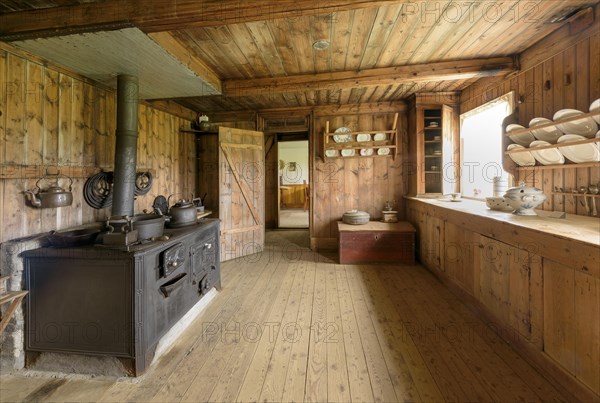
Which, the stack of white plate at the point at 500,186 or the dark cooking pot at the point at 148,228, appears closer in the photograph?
the dark cooking pot at the point at 148,228

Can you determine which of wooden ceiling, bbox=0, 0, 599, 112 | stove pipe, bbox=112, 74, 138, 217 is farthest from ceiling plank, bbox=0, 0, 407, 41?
stove pipe, bbox=112, 74, 138, 217

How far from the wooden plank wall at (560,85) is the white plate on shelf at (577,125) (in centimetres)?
14

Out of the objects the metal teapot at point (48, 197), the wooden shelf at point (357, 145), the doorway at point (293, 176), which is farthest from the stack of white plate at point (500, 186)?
the doorway at point (293, 176)

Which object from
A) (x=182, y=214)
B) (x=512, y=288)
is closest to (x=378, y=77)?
(x=512, y=288)

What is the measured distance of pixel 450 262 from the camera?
2.68 metres

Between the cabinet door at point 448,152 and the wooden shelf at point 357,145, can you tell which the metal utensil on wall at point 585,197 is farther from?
the wooden shelf at point 357,145

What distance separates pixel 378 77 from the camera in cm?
292

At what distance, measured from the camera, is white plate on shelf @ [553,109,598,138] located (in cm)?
173

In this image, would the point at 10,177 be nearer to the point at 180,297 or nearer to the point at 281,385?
the point at 180,297

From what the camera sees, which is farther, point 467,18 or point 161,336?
point 467,18

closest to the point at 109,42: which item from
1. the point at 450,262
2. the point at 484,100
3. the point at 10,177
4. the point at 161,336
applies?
the point at 10,177

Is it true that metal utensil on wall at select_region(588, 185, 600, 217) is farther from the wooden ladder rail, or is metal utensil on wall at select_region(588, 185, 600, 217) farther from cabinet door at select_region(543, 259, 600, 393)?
the wooden ladder rail

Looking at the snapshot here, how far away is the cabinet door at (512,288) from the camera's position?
159 centimetres

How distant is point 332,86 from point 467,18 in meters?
1.37
